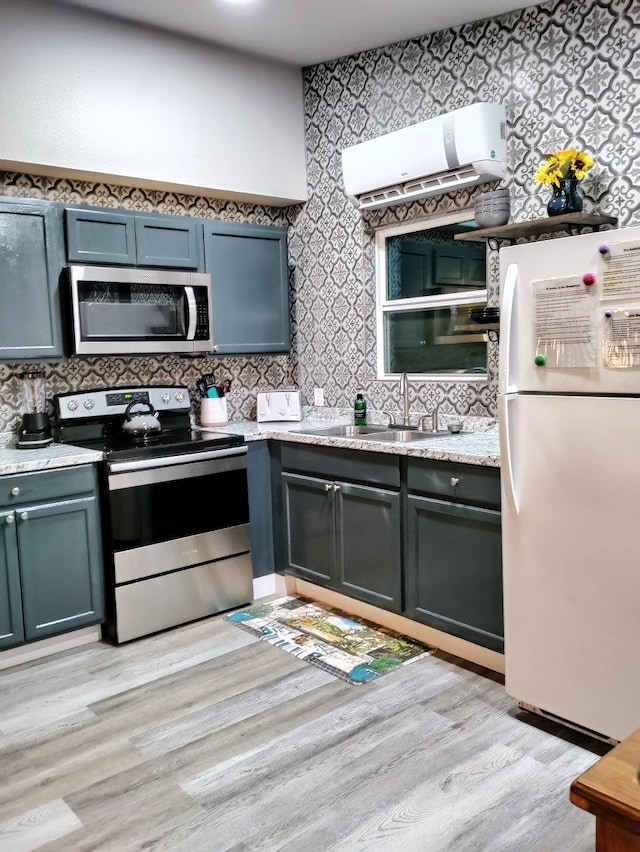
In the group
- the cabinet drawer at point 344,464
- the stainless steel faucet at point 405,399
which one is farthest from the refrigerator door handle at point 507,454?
the stainless steel faucet at point 405,399

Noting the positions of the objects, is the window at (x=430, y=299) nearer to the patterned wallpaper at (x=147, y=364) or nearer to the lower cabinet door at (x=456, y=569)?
the patterned wallpaper at (x=147, y=364)

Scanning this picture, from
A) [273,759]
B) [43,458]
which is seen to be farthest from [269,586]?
[273,759]

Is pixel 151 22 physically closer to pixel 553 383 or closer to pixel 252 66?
pixel 252 66

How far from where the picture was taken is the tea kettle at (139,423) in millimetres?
3674

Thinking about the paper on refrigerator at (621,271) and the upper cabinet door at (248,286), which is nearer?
the paper on refrigerator at (621,271)

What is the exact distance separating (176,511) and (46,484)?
623 mm

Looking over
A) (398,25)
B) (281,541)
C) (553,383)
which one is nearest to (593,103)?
(398,25)

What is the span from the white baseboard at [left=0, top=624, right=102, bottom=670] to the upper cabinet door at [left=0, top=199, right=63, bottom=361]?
1287 millimetres

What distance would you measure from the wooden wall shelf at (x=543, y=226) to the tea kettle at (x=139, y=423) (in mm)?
1784

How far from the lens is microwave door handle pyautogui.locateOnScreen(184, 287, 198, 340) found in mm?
3742

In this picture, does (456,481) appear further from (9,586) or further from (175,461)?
(9,586)

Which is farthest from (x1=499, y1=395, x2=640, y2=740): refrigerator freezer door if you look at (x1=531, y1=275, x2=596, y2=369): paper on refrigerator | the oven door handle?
the oven door handle

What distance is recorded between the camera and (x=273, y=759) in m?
2.38

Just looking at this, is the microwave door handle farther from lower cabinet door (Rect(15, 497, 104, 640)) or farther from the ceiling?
the ceiling
